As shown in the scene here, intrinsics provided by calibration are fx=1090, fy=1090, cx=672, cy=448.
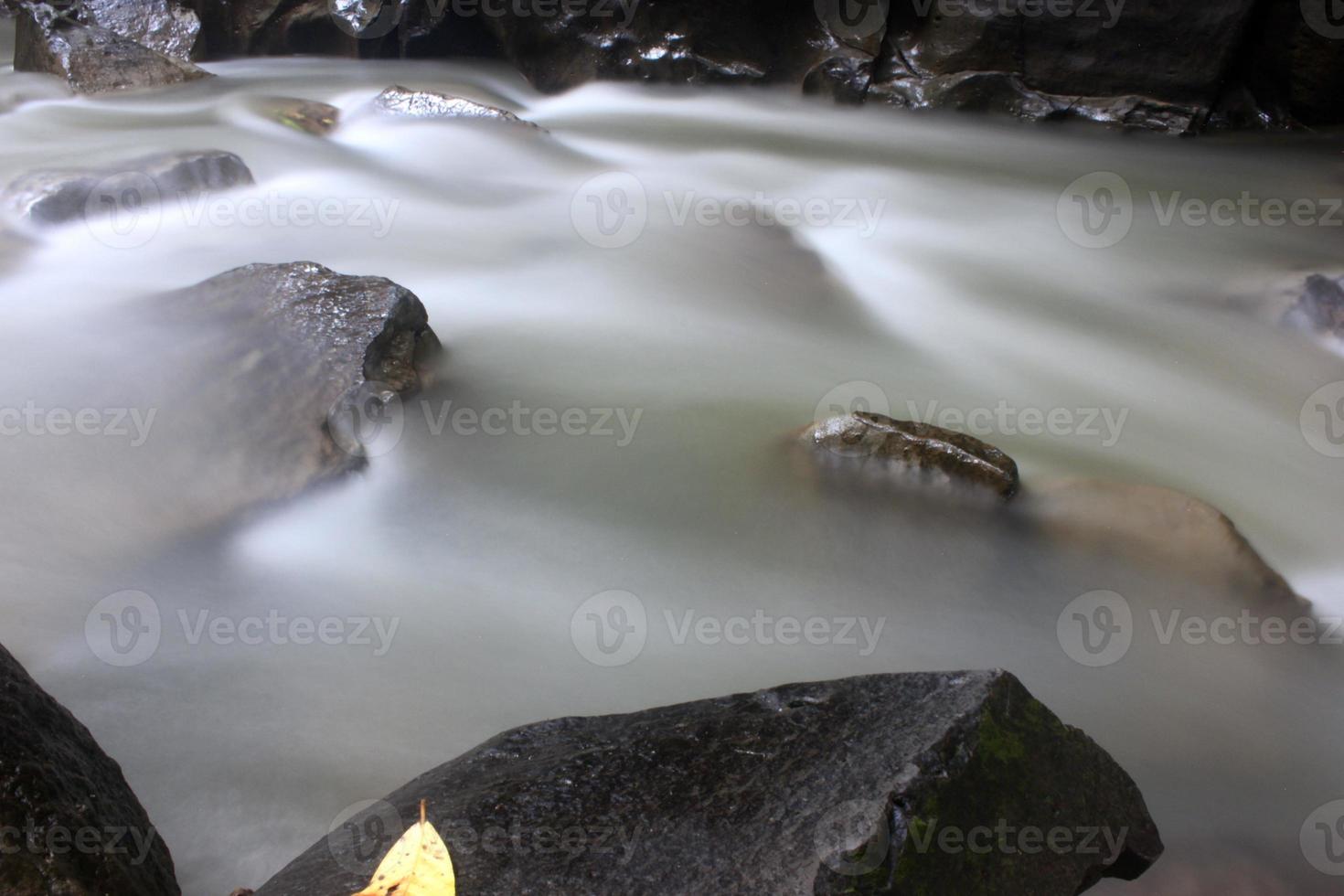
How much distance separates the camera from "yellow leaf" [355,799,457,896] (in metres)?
1.64

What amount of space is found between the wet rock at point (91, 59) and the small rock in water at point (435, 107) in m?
1.64

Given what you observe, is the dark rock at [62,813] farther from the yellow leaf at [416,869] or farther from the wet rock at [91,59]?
the wet rock at [91,59]

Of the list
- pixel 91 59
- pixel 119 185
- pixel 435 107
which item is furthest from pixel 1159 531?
pixel 91 59

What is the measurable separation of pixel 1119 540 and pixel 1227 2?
18.1ft

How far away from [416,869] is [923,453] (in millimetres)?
2142

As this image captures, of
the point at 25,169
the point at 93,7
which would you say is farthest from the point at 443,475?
the point at 93,7

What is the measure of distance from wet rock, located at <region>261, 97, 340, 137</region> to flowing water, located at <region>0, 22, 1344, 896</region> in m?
0.29

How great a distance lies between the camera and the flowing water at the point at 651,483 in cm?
267

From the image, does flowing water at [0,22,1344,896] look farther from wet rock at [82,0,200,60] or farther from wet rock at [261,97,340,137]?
wet rock at [82,0,200,60]

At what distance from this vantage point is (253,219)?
5410 millimetres

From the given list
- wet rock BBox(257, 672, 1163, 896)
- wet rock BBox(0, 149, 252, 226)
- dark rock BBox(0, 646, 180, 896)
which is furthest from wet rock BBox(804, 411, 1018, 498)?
wet rock BBox(0, 149, 252, 226)

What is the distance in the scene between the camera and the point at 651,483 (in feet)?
11.6

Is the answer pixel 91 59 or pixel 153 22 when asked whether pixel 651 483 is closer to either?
pixel 91 59

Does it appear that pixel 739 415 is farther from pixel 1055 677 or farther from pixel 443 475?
pixel 1055 677
